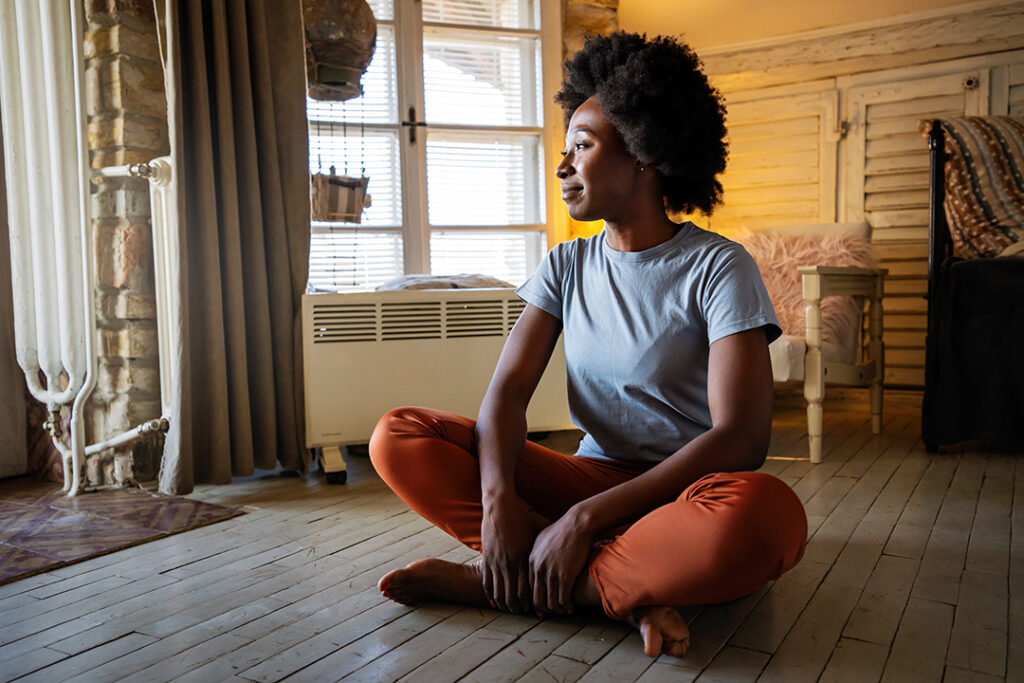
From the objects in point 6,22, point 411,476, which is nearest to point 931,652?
point 411,476

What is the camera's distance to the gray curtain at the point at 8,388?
102 inches

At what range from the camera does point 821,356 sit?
289 centimetres

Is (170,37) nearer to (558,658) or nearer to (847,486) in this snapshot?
(558,658)

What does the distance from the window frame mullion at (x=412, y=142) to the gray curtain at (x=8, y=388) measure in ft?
4.86

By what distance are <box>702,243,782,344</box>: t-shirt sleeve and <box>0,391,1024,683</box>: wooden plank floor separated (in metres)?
0.50

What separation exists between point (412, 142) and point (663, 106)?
2218 millimetres

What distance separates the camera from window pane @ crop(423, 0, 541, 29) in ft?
11.6

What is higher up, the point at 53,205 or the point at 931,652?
the point at 53,205

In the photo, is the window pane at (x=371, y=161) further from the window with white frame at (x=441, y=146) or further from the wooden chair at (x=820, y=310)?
the wooden chair at (x=820, y=310)

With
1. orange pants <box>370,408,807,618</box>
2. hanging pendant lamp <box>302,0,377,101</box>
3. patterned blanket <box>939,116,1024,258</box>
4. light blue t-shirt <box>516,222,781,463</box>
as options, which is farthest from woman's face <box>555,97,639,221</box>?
patterned blanket <box>939,116,1024,258</box>

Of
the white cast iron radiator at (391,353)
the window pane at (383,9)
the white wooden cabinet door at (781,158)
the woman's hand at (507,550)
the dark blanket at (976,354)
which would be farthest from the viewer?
the white wooden cabinet door at (781,158)

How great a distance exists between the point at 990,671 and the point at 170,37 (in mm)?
2378

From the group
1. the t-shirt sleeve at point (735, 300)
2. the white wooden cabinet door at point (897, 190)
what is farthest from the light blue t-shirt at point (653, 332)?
the white wooden cabinet door at point (897, 190)

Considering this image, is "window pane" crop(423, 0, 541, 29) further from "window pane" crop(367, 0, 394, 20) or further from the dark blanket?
the dark blanket
